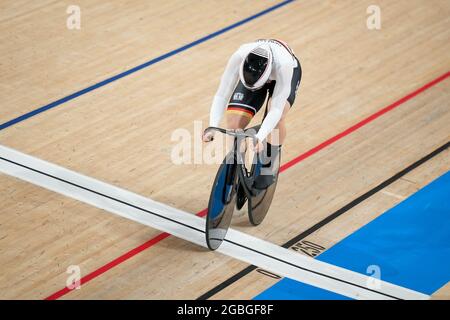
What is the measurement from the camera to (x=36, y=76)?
7.55m

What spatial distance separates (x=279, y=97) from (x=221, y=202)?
0.69 metres

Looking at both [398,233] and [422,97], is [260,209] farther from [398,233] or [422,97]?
[422,97]

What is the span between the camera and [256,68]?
204 inches

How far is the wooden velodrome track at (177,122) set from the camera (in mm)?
5421

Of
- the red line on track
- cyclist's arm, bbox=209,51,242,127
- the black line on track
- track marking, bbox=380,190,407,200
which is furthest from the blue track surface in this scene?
cyclist's arm, bbox=209,51,242,127

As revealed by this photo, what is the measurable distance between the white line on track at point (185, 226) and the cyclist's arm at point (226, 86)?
2.62 feet

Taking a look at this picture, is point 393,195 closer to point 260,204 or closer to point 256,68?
point 260,204

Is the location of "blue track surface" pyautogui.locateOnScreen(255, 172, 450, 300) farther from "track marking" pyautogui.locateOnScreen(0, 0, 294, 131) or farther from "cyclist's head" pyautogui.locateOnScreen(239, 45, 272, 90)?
"track marking" pyautogui.locateOnScreen(0, 0, 294, 131)

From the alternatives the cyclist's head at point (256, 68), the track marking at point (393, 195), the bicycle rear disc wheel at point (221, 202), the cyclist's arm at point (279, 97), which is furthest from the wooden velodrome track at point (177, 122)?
the cyclist's head at point (256, 68)

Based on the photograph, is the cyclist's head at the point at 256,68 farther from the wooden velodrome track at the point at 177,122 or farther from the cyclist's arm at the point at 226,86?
the wooden velodrome track at the point at 177,122

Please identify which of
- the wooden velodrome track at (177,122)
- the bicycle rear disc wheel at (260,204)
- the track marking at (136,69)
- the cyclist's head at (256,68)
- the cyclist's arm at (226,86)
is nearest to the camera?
the cyclist's head at (256,68)

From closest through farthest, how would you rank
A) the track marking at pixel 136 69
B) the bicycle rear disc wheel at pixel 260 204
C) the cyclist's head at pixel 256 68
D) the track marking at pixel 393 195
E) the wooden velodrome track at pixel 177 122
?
the cyclist's head at pixel 256 68, the wooden velodrome track at pixel 177 122, the bicycle rear disc wheel at pixel 260 204, the track marking at pixel 393 195, the track marking at pixel 136 69
